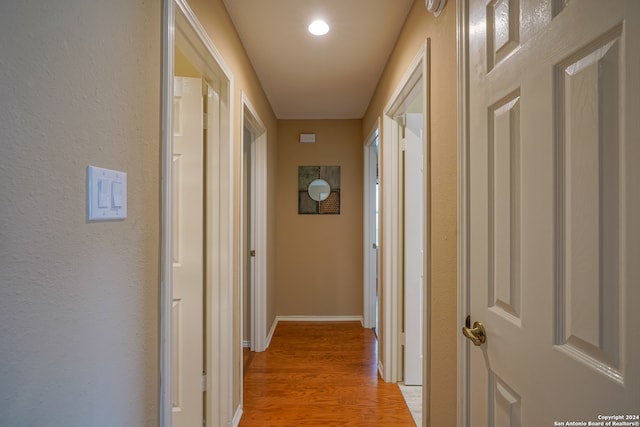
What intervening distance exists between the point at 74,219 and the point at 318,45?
194 centimetres

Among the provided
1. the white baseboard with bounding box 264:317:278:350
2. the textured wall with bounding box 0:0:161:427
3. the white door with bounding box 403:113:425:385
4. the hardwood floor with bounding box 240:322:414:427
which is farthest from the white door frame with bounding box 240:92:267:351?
the textured wall with bounding box 0:0:161:427

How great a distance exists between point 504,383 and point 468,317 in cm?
23

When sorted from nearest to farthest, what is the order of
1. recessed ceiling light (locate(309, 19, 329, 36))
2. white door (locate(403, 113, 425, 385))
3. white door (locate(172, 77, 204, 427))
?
white door (locate(172, 77, 204, 427))
recessed ceiling light (locate(309, 19, 329, 36))
white door (locate(403, 113, 425, 385))

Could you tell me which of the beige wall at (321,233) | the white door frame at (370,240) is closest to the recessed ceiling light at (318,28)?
the white door frame at (370,240)

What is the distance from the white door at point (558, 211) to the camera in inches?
20.6

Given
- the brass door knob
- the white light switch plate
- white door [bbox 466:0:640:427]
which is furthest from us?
the brass door knob

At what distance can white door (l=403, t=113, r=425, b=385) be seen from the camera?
2.35 metres

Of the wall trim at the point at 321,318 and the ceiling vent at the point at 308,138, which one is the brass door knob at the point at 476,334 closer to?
the wall trim at the point at 321,318

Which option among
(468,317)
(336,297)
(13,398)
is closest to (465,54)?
(468,317)

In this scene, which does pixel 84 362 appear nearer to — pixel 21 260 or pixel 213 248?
pixel 21 260

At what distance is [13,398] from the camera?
530 millimetres

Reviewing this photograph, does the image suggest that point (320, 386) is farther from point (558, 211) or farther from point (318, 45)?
point (318, 45)

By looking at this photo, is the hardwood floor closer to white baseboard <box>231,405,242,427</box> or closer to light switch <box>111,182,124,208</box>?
white baseboard <box>231,405,242,427</box>

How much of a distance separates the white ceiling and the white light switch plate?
1388 mm
